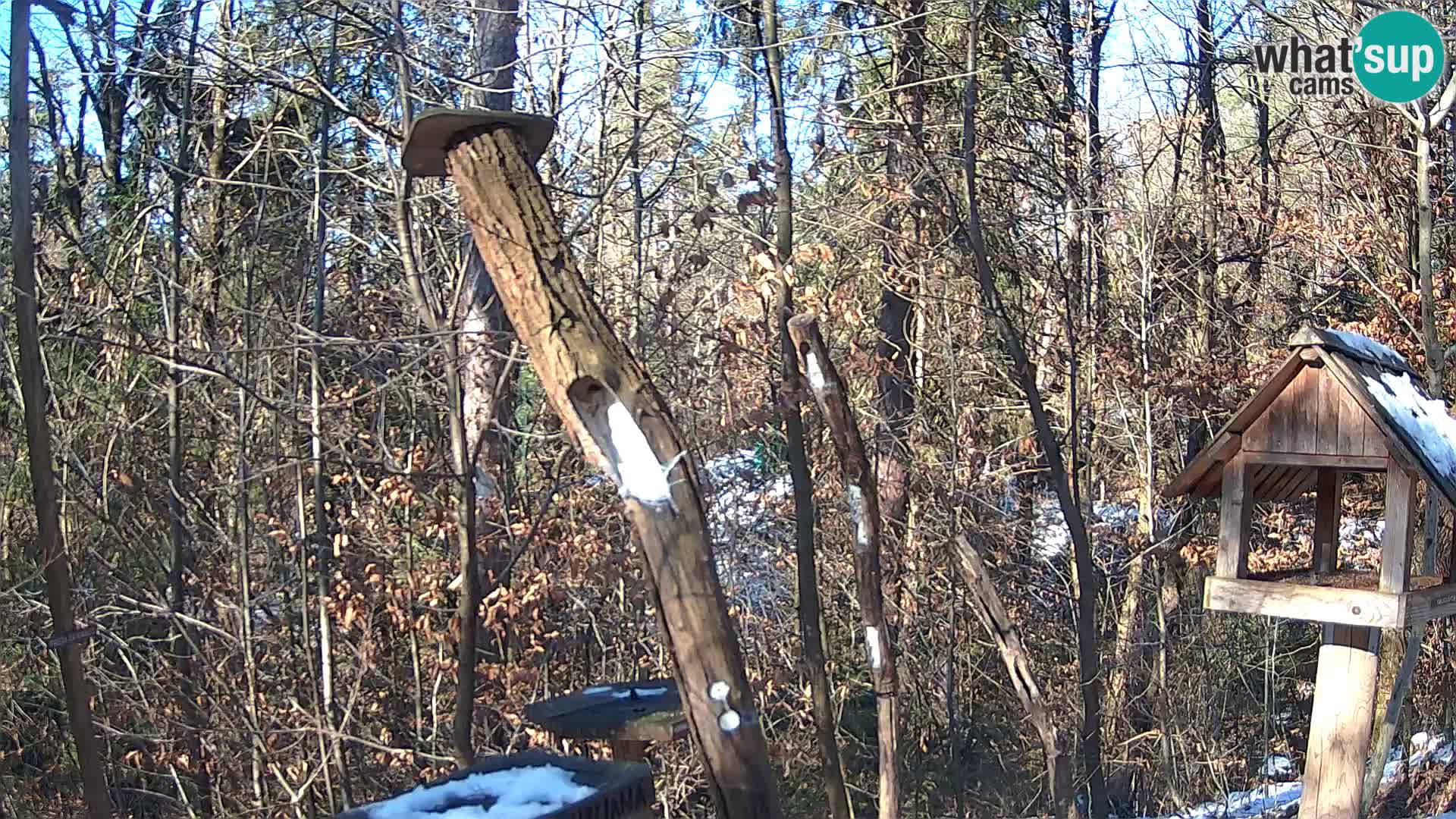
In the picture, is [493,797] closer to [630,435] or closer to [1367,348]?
[630,435]

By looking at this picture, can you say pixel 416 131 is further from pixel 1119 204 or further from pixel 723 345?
pixel 1119 204

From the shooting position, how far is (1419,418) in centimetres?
427

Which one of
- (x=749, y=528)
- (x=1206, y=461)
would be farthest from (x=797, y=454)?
(x=749, y=528)

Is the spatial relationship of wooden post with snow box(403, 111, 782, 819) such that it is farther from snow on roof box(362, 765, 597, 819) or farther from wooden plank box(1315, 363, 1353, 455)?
wooden plank box(1315, 363, 1353, 455)

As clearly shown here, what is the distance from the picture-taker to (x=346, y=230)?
7113 mm

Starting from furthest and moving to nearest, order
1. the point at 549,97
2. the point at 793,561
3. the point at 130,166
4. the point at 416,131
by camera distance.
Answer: the point at 793,561
the point at 130,166
the point at 549,97
the point at 416,131

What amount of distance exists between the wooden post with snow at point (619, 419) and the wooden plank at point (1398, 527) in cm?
220

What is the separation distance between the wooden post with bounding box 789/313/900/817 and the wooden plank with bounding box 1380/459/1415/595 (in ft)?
6.60

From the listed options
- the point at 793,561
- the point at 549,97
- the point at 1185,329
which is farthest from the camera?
the point at 1185,329

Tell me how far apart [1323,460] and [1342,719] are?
102 centimetres

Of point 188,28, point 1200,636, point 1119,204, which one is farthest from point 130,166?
point 1200,636

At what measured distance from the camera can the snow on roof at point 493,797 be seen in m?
3.05

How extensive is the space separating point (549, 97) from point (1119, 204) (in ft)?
16.8

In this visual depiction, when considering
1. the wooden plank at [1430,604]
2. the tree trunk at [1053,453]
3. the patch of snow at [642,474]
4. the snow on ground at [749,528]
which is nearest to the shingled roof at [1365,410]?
the wooden plank at [1430,604]
